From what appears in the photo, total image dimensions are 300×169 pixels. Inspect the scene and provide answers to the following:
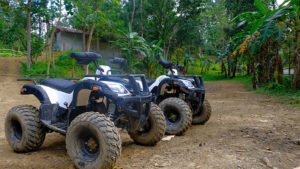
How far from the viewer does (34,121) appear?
3582 millimetres

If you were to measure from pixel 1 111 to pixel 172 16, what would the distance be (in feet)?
72.6

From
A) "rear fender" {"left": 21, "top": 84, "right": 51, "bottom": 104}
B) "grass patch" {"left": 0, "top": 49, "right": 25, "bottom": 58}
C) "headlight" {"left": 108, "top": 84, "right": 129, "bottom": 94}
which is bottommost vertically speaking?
"rear fender" {"left": 21, "top": 84, "right": 51, "bottom": 104}

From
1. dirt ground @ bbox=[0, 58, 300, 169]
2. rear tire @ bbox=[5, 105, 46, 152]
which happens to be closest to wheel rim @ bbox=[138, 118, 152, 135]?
dirt ground @ bbox=[0, 58, 300, 169]

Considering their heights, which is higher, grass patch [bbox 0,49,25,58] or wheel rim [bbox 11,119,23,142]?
grass patch [bbox 0,49,25,58]

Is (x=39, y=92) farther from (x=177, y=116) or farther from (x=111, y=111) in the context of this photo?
(x=177, y=116)

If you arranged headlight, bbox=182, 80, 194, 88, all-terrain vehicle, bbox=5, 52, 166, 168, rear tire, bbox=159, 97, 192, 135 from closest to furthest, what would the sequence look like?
all-terrain vehicle, bbox=5, 52, 166, 168
rear tire, bbox=159, 97, 192, 135
headlight, bbox=182, 80, 194, 88

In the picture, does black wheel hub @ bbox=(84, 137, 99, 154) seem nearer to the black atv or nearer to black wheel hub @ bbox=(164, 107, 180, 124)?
black wheel hub @ bbox=(164, 107, 180, 124)

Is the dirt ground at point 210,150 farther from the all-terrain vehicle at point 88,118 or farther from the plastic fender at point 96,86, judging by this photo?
the plastic fender at point 96,86

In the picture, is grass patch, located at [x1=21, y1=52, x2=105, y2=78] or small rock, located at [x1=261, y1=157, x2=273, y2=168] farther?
grass patch, located at [x1=21, y1=52, x2=105, y2=78]

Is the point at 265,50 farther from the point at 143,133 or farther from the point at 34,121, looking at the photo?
the point at 34,121

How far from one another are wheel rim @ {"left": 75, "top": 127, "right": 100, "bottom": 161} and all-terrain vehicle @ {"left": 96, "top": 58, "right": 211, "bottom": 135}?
1.55m

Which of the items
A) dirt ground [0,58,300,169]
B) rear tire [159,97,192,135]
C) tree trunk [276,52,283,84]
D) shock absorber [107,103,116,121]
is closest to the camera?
dirt ground [0,58,300,169]

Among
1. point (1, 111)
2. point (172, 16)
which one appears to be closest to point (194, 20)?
point (172, 16)

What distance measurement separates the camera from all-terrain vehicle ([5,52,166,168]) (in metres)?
2.81
